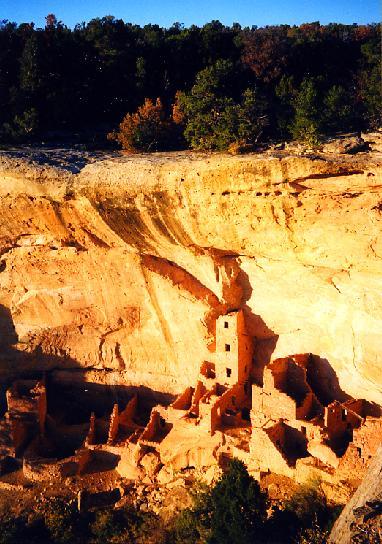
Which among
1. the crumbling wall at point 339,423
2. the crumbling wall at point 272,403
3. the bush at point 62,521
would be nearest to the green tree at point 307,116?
the crumbling wall at point 272,403

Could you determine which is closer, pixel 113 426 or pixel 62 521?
pixel 62 521

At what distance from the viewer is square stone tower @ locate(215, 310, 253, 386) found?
1441 centimetres

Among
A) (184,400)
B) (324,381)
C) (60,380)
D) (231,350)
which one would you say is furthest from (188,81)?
(324,381)

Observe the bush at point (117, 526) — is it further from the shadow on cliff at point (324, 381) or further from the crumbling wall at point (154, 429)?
the shadow on cliff at point (324, 381)

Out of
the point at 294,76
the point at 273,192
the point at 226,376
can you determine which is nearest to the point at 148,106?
the point at 294,76

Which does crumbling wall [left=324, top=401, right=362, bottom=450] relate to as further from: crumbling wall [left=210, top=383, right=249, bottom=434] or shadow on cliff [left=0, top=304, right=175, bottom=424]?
shadow on cliff [left=0, top=304, right=175, bottom=424]

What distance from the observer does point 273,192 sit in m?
11.4

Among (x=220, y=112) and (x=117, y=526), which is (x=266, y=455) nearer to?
(x=117, y=526)

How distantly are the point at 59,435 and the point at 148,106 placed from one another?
830 cm

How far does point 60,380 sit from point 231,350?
565cm

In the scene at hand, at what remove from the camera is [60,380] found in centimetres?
1775

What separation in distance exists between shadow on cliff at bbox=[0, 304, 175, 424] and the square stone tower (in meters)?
3.48

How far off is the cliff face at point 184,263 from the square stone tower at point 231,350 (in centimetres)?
36

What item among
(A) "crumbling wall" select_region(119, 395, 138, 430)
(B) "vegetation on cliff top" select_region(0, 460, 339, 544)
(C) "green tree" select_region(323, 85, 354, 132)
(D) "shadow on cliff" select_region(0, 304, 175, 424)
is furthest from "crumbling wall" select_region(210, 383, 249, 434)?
(C) "green tree" select_region(323, 85, 354, 132)
